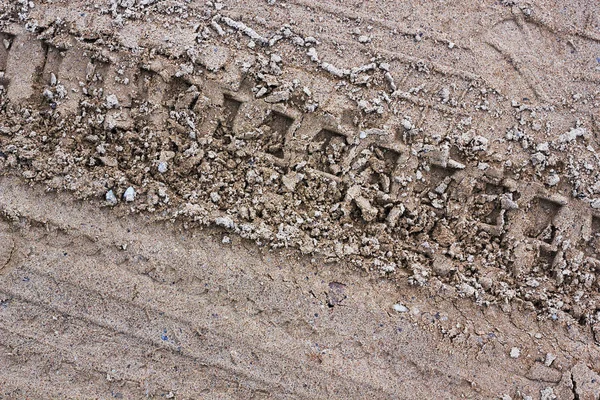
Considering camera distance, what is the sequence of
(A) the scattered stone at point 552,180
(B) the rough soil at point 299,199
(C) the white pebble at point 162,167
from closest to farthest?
(B) the rough soil at point 299,199
(C) the white pebble at point 162,167
(A) the scattered stone at point 552,180

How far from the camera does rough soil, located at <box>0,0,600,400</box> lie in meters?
2.41

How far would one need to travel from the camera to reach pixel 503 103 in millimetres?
2682

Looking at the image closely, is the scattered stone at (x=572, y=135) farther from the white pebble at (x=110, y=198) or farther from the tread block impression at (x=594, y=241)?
the white pebble at (x=110, y=198)

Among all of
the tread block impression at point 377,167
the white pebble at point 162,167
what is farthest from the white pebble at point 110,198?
the tread block impression at point 377,167

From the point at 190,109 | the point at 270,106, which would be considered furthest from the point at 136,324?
the point at 270,106

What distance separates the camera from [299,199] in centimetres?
256

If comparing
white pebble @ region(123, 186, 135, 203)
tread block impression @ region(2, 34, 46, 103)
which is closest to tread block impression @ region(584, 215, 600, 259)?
white pebble @ region(123, 186, 135, 203)

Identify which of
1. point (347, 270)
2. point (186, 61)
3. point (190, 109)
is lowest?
point (347, 270)

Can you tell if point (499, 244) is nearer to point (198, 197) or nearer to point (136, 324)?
point (198, 197)

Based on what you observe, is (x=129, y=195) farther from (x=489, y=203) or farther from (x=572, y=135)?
(x=572, y=135)

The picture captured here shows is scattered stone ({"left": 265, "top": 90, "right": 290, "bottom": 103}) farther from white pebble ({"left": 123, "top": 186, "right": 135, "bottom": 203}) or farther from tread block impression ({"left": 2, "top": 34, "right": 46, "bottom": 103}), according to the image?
tread block impression ({"left": 2, "top": 34, "right": 46, "bottom": 103})

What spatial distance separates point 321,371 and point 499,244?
1.16 m

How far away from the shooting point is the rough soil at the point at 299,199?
241cm

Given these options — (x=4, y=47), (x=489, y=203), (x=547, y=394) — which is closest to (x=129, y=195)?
(x=4, y=47)
